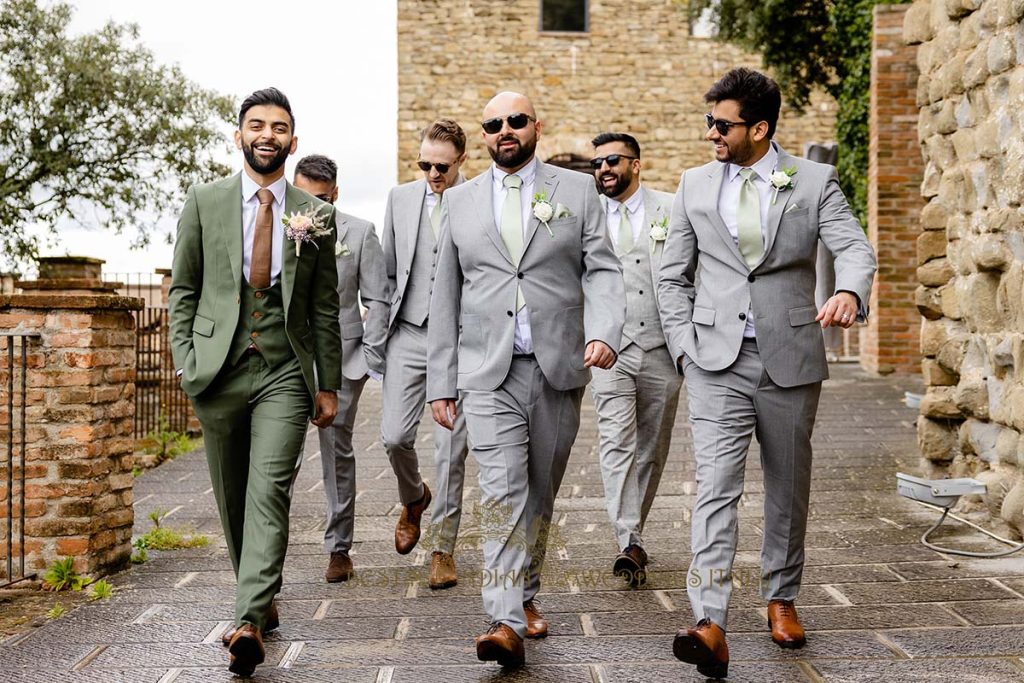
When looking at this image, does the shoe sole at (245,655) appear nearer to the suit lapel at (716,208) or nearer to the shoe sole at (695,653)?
the shoe sole at (695,653)

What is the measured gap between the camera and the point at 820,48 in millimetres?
18094

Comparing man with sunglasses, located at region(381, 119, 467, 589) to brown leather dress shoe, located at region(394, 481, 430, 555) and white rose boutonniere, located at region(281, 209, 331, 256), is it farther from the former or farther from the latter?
white rose boutonniere, located at region(281, 209, 331, 256)

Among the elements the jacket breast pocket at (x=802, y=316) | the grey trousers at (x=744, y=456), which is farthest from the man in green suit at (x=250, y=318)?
the jacket breast pocket at (x=802, y=316)

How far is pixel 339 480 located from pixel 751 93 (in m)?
2.88

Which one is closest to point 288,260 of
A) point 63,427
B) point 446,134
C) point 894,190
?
point 446,134

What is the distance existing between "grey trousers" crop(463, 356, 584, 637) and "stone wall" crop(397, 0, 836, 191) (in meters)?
16.9

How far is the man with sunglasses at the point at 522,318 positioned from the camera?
14.8ft

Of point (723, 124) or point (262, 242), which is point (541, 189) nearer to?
point (723, 124)

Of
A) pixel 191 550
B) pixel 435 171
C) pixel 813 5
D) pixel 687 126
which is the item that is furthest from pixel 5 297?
pixel 687 126

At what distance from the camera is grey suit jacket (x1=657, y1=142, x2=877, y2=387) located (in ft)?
14.5

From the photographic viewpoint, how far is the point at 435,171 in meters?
5.96

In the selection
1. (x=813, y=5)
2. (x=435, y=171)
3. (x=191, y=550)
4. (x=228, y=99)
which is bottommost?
(x=191, y=550)

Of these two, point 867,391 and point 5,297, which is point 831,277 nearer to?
point 867,391

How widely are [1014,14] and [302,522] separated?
5.19 m
